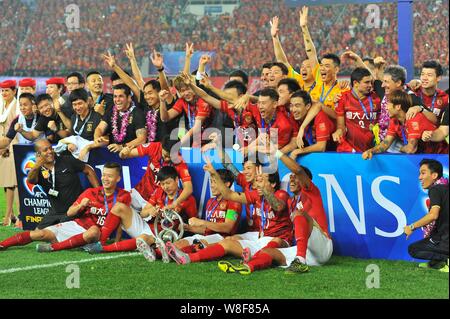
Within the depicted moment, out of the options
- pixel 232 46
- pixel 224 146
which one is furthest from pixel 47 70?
pixel 224 146

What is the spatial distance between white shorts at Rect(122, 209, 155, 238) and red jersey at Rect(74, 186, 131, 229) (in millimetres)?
146

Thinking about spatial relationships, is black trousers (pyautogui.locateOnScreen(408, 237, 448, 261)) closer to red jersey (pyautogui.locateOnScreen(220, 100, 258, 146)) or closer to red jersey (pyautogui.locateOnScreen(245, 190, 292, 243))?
red jersey (pyautogui.locateOnScreen(245, 190, 292, 243))

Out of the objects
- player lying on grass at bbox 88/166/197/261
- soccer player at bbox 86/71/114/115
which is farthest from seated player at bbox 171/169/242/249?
soccer player at bbox 86/71/114/115

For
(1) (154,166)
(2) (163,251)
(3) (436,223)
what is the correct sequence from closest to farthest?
(3) (436,223) < (2) (163,251) < (1) (154,166)

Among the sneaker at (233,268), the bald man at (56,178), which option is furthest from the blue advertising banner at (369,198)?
the bald man at (56,178)

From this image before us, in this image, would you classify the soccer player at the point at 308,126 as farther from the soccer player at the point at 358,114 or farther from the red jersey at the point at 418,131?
the red jersey at the point at 418,131

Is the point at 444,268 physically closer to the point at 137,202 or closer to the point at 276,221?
the point at 276,221

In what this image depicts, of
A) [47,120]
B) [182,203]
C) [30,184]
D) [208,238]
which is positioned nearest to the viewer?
[208,238]

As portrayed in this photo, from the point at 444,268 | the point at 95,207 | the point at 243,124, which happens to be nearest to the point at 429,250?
the point at 444,268

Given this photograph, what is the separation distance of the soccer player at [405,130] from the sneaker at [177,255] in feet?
6.05

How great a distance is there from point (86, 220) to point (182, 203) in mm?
1068

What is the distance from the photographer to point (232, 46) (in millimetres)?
29938

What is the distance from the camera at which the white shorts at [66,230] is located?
9.09m

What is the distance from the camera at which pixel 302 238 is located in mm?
7410
